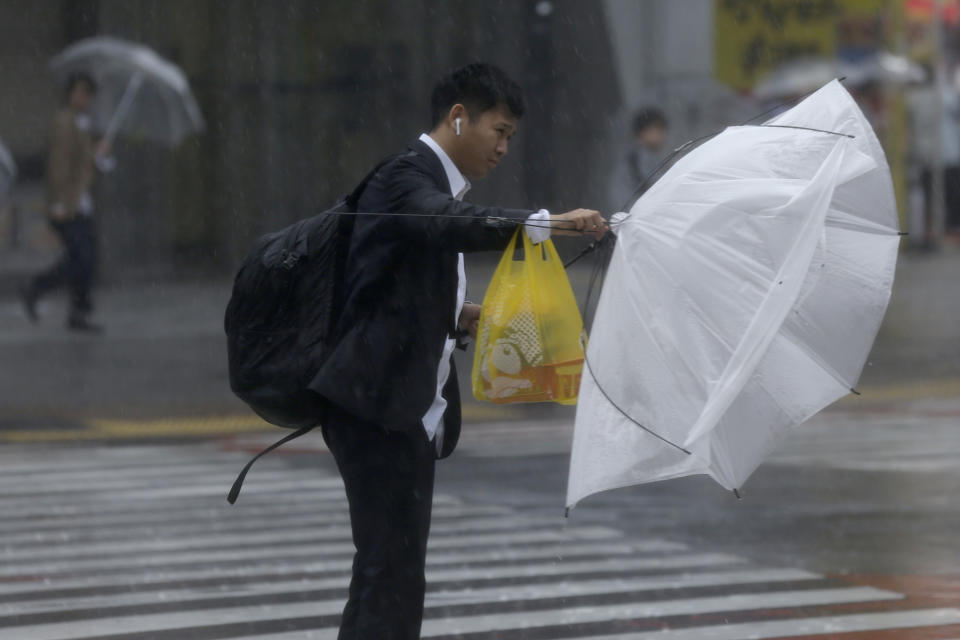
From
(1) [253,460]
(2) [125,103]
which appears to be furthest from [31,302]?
(1) [253,460]

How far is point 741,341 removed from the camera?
478 centimetres

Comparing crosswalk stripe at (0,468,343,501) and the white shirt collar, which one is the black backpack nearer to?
the white shirt collar

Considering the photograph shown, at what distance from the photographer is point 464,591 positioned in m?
7.10

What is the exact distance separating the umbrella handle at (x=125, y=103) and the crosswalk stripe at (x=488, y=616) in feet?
46.3

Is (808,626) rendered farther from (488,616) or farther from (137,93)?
(137,93)

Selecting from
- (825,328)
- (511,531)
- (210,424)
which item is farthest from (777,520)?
(210,424)

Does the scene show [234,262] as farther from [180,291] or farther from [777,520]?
[777,520]

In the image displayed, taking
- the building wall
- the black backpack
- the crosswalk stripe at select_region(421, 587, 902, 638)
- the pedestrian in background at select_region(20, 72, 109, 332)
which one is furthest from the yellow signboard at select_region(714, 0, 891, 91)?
the black backpack

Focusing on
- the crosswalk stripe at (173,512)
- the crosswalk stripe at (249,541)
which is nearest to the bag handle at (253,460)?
the crosswalk stripe at (249,541)

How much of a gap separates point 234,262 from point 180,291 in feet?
4.75

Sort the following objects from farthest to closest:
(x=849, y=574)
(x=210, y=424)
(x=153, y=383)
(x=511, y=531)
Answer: (x=153, y=383) → (x=210, y=424) → (x=511, y=531) → (x=849, y=574)

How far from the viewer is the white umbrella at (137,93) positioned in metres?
20.3

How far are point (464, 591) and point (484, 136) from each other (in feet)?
9.13

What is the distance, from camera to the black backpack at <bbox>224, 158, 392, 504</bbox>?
15.1 ft
